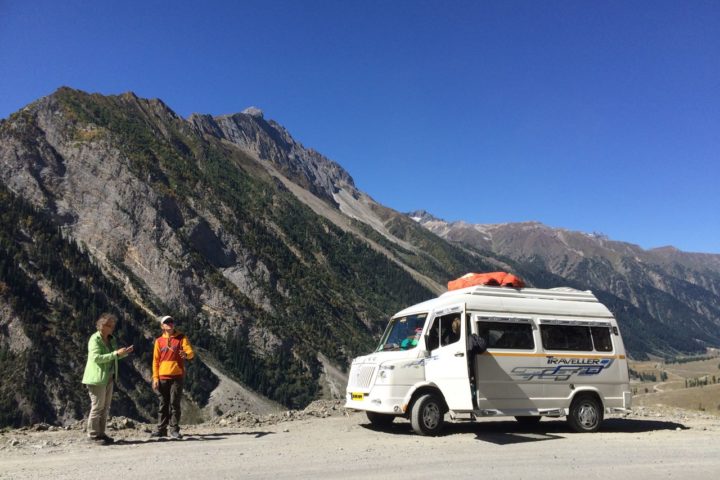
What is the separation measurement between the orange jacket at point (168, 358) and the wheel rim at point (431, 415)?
5.76m

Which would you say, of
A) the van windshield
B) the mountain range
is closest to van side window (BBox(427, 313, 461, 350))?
the van windshield

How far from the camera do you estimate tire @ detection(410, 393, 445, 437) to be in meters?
13.3

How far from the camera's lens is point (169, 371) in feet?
41.4

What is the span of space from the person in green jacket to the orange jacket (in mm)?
839

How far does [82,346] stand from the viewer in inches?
3738

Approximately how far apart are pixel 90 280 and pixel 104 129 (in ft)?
189

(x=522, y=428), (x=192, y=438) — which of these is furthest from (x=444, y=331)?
(x=192, y=438)

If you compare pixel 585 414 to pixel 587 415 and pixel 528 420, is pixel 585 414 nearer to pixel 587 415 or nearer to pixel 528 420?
pixel 587 415

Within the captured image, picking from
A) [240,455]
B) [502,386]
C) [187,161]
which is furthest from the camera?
[187,161]

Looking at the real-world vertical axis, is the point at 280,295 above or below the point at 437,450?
above

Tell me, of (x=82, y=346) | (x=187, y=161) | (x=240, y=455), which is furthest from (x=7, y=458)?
(x=187, y=161)

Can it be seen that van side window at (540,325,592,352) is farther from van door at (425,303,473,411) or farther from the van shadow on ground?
van door at (425,303,473,411)

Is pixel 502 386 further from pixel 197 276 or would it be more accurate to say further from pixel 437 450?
pixel 197 276

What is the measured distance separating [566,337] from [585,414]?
2.16 meters
